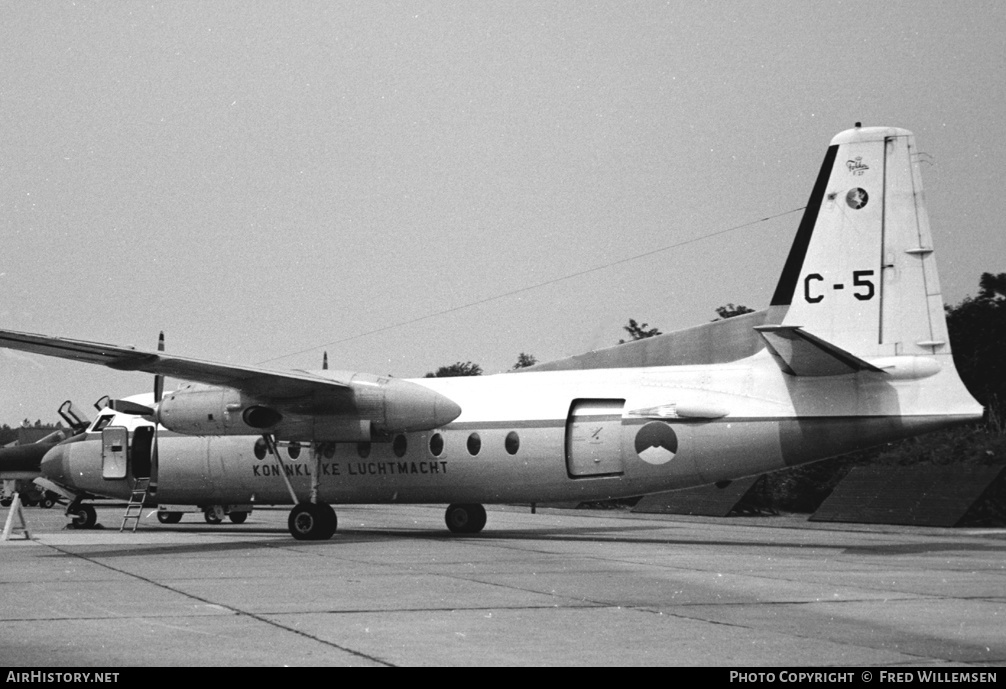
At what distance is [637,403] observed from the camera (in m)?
19.3

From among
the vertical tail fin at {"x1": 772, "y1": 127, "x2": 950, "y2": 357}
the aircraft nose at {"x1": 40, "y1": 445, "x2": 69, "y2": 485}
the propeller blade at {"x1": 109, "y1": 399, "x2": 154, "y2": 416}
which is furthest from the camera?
the aircraft nose at {"x1": 40, "y1": 445, "x2": 69, "y2": 485}

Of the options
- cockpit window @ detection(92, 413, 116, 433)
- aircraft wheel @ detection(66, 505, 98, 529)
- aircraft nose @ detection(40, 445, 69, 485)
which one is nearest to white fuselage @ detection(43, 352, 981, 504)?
Answer: cockpit window @ detection(92, 413, 116, 433)

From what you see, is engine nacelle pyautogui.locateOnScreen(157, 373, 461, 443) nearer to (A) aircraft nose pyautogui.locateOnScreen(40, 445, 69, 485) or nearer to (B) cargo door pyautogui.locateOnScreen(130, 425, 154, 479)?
(B) cargo door pyautogui.locateOnScreen(130, 425, 154, 479)

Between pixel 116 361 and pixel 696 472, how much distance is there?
32.3 ft

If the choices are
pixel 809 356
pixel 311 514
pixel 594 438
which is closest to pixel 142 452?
pixel 311 514

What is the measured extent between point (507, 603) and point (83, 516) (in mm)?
19201

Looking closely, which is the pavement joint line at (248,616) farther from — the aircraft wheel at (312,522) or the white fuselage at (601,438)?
the white fuselage at (601,438)

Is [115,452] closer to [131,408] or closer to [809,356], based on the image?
[131,408]

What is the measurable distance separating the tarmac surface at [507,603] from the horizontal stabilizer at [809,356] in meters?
2.80

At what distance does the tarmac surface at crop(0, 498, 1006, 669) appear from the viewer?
313 inches

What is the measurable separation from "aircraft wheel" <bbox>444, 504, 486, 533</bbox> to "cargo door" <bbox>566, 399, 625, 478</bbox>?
4.03 meters

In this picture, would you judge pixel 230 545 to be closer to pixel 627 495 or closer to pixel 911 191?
pixel 627 495

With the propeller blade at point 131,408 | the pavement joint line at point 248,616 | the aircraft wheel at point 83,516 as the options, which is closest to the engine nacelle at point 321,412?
the propeller blade at point 131,408

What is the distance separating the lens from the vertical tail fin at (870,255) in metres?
17.0
